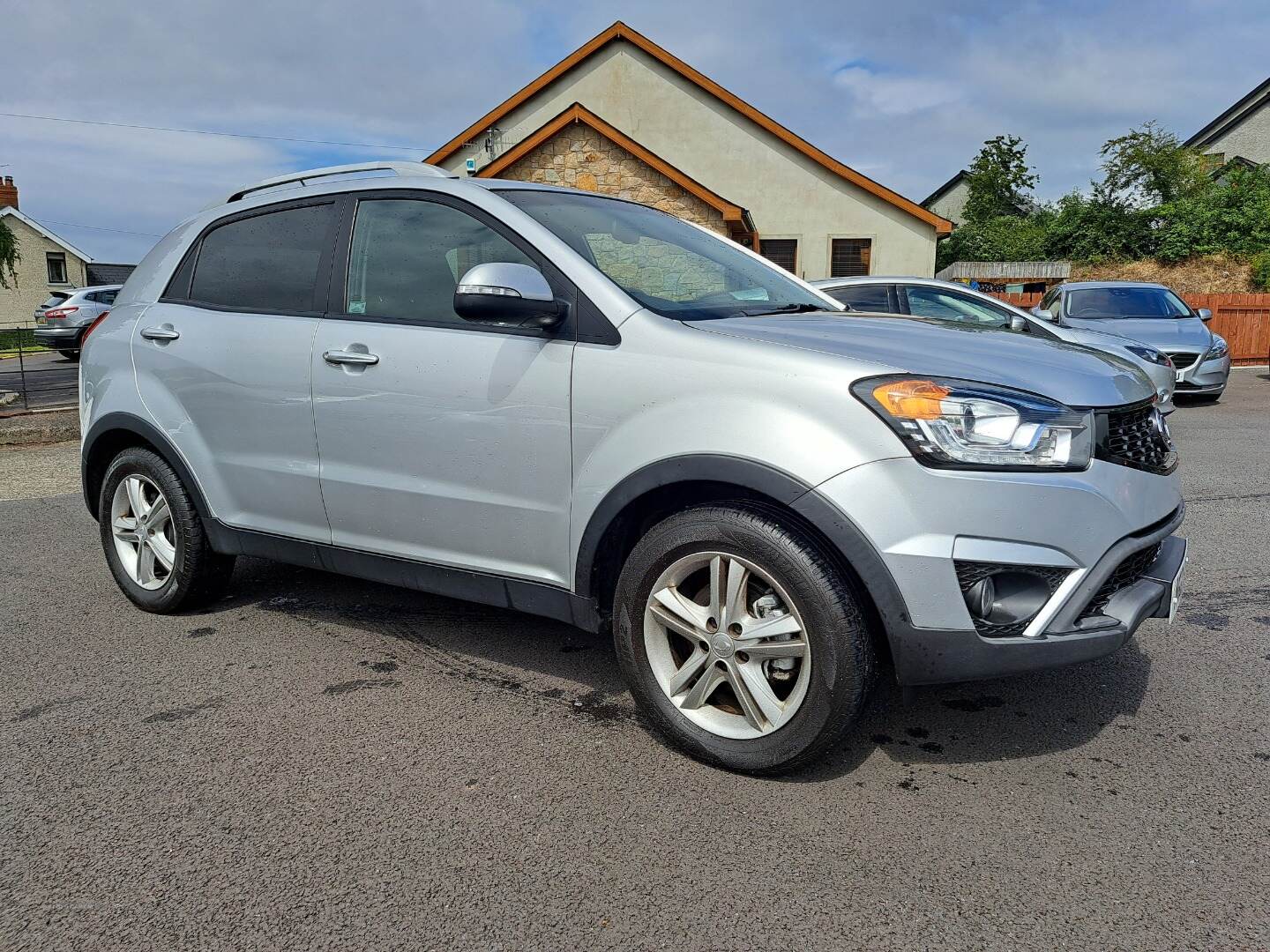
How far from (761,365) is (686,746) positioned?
1.17 meters

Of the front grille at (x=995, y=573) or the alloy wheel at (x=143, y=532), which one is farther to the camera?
the alloy wheel at (x=143, y=532)

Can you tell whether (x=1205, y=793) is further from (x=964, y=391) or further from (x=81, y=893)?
(x=81, y=893)

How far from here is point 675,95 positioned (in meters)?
23.6

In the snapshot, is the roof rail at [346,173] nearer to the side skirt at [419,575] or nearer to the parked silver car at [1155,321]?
the side skirt at [419,575]

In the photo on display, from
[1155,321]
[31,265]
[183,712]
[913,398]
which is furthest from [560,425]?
[31,265]

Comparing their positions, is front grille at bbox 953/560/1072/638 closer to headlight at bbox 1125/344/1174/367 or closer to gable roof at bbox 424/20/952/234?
headlight at bbox 1125/344/1174/367

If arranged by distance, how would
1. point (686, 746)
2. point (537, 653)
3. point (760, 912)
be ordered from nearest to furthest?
point (760, 912) < point (686, 746) < point (537, 653)

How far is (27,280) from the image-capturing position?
176 ft

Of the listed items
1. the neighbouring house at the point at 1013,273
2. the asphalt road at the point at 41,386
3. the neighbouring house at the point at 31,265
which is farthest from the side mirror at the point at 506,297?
the neighbouring house at the point at 31,265

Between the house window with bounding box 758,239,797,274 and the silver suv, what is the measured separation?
19768mm

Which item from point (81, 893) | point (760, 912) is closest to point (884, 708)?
point (760, 912)

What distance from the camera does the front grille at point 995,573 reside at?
8.42 feet

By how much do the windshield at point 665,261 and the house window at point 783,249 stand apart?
778 inches

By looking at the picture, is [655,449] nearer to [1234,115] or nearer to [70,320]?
[70,320]
